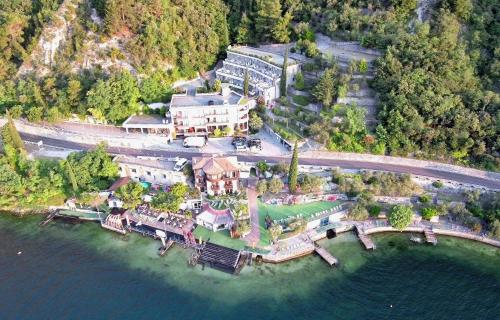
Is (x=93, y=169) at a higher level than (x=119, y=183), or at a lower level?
higher

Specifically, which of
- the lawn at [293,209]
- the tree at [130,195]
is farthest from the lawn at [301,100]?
the tree at [130,195]

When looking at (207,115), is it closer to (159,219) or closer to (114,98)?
(114,98)

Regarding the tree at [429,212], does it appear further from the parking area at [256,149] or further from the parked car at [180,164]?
the parked car at [180,164]

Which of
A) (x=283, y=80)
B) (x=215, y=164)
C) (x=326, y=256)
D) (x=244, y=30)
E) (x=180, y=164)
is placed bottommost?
(x=326, y=256)

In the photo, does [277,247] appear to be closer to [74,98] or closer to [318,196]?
[318,196]

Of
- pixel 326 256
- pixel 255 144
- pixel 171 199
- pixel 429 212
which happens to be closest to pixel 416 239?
pixel 429 212

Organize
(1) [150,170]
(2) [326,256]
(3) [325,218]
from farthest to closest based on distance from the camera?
(1) [150,170] → (3) [325,218] → (2) [326,256]
